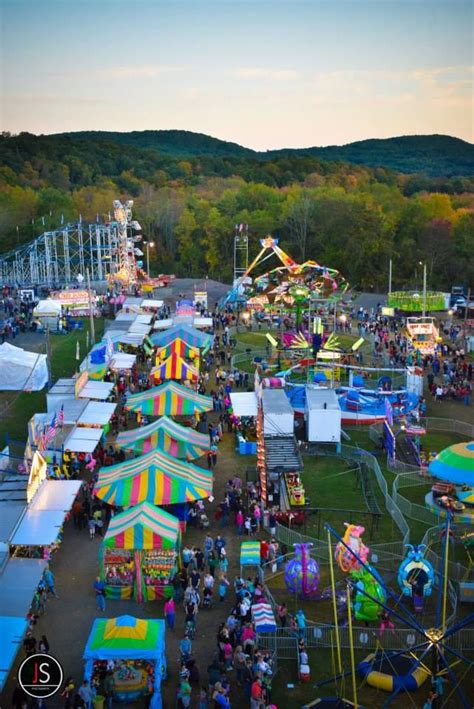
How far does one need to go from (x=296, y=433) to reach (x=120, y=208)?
1248 inches

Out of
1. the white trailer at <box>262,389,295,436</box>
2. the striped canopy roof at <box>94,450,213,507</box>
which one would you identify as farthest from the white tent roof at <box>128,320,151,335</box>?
the striped canopy roof at <box>94,450,213,507</box>

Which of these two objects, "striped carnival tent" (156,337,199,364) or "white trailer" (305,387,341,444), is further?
"striped carnival tent" (156,337,199,364)

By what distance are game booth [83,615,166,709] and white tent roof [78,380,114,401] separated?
1333cm

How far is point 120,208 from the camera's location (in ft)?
174

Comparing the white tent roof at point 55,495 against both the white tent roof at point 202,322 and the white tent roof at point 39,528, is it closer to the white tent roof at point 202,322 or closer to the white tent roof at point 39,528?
the white tent roof at point 39,528

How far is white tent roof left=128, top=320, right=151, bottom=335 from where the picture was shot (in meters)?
37.1

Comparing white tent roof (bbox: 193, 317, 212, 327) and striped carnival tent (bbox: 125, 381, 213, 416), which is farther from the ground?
white tent roof (bbox: 193, 317, 212, 327)

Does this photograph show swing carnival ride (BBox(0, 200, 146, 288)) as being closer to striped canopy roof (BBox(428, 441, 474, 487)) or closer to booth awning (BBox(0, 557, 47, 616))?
striped canopy roof (BBox(428, 441, 474, 487))

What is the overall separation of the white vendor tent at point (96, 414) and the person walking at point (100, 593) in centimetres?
772

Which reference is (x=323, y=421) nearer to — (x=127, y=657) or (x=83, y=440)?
(x=83, y=440)

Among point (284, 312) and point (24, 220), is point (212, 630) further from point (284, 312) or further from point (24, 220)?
point (24, 220)

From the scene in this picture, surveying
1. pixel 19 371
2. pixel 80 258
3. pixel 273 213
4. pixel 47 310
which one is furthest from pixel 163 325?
pixel 273 213

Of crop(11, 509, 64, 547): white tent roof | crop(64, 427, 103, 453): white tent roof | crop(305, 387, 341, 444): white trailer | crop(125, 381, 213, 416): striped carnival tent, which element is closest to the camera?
crop(11, 509, 64, 547): white tent roof

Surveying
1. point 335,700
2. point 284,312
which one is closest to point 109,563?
point 335,700
